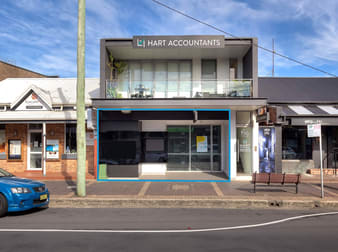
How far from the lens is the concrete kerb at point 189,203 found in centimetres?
909

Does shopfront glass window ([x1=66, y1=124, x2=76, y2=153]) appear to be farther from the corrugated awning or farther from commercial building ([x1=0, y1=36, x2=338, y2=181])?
the corrugated awning

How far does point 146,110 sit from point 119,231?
798cm

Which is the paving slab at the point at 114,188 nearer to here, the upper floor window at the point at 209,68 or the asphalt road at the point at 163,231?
the asphalt road at the point at 163,231

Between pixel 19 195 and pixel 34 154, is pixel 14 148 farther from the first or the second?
pixel 19 195

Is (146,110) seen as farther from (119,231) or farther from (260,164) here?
(119,231)

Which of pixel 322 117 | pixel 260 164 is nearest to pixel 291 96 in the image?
pixel 322 117

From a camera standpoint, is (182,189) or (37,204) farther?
(182,189)

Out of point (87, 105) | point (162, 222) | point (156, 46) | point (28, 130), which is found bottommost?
point (162, 222)

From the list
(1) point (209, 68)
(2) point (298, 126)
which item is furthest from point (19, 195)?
(2) point (298, 126)

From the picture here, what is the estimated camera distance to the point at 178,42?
1298cm

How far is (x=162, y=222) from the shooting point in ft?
23.4

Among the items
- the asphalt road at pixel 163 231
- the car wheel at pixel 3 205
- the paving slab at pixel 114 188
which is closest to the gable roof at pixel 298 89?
the paving slab at pixel 114 188

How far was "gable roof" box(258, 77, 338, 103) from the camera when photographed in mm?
16281

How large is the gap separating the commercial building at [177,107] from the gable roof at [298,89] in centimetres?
297
